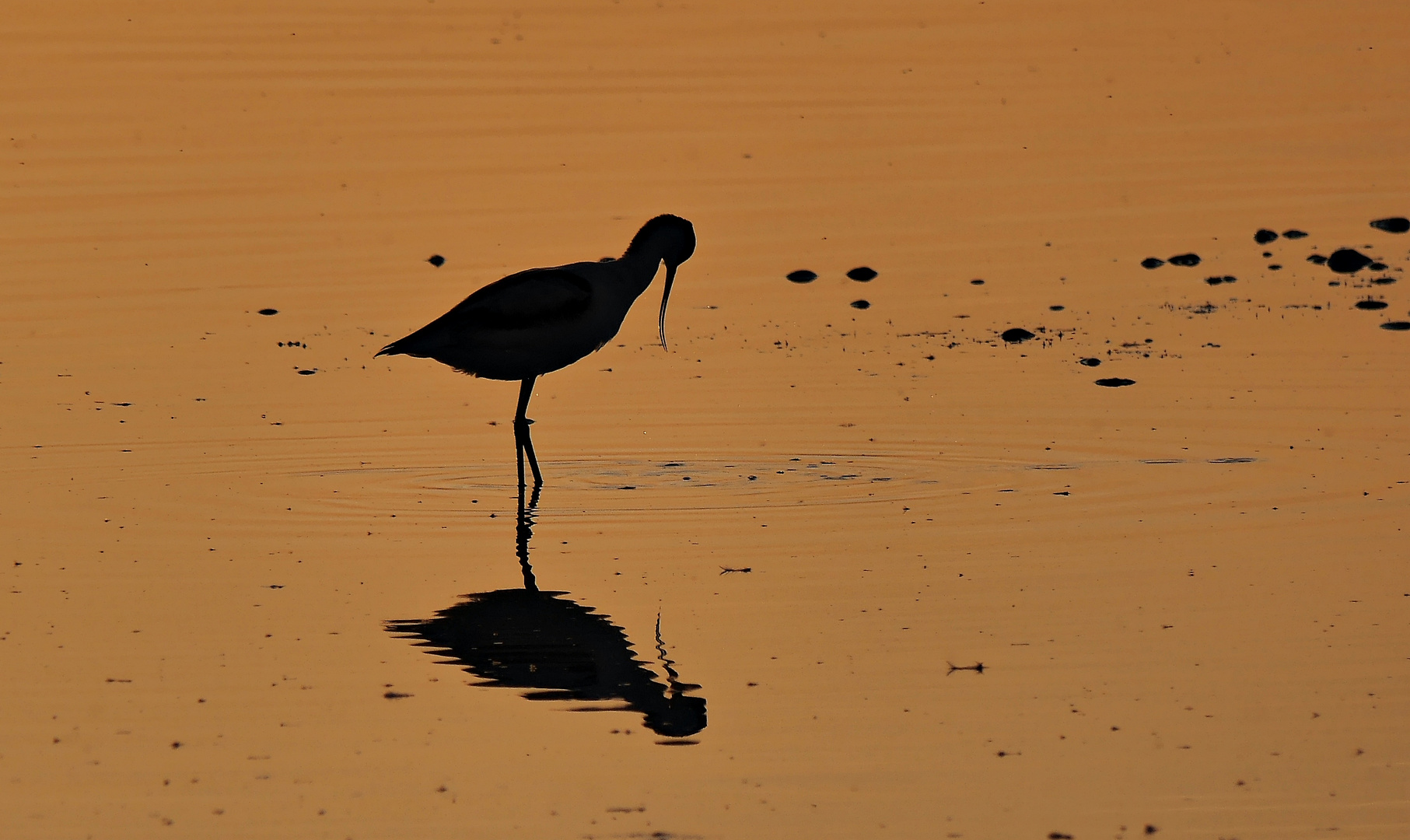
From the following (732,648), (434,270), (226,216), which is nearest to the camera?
(732,648)

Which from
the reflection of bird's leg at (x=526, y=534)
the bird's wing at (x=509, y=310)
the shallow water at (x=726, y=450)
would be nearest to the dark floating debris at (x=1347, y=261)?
the shallow water at (x=726, y=450)

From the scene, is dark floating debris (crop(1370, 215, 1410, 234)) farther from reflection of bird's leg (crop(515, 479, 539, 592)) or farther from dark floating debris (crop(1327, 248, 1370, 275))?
reflection of bird's leg (crop(515, 479, 539, 592))

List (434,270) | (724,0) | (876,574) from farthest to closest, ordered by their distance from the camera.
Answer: (724,0) < (434,270) < (876,574)

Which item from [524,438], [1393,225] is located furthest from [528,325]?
[1393,225]

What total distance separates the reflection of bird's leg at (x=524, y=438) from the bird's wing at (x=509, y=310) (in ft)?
1.62

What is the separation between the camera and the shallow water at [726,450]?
780 cm

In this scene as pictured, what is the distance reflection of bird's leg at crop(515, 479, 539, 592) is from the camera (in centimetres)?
1045

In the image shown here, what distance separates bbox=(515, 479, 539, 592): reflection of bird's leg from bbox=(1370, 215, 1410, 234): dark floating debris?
9.09 metres

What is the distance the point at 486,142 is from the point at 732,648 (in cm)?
1434

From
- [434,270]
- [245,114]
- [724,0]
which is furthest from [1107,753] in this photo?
[724,0]

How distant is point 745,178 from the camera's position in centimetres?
2117

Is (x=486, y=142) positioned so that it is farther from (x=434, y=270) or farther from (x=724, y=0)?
(x=724, y=0)

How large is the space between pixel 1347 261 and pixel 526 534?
8557 mm

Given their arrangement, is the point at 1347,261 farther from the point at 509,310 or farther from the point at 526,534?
the point at 526,534
